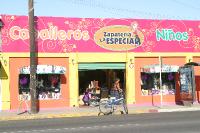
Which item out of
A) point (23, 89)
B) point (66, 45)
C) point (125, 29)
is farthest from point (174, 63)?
point (23, 89)

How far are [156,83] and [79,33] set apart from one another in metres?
5.66

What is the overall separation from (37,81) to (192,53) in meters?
9.66

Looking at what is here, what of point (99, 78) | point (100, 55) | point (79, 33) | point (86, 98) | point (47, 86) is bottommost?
point (86, 98)

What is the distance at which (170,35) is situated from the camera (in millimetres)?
31312

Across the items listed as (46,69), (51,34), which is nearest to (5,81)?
(46,69)

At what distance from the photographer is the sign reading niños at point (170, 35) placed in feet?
102

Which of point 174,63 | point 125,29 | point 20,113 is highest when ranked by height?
point 125,29

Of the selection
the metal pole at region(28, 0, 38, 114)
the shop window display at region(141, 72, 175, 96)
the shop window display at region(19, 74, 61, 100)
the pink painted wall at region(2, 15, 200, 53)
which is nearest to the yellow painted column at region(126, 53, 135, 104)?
the pink painted wall at region(2, 15, 200, 53)

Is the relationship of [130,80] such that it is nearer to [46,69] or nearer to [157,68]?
[157,68]

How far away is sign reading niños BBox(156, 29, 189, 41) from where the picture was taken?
102 feet

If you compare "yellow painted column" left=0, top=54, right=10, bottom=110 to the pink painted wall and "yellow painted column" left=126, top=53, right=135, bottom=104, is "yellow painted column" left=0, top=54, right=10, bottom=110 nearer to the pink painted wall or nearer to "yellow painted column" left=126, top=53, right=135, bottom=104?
the pink painted wall

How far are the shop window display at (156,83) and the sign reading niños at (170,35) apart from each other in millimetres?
2110

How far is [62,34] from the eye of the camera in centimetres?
2895

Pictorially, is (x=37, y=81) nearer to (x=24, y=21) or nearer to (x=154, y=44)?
(x=24, y=21)
